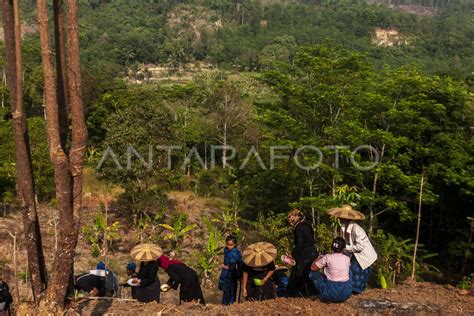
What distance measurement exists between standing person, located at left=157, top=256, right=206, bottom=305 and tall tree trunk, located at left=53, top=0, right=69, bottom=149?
2.06 m

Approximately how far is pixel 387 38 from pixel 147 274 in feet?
392

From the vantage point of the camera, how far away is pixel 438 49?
332 ft

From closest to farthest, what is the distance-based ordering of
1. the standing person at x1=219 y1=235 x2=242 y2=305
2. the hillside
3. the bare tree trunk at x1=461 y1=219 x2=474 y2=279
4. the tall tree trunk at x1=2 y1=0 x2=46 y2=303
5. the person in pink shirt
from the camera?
the tall tree trunk at x1=2 y1=0 x2=46 y2=303 < the hillside < the person in pink shirt < the standing person at x1=219 y1=235 x2=242 y2=305 < the bare tree trunk at x1=461 y1=219 x2=474 y2=279

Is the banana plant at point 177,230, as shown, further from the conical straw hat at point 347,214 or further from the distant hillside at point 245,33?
the distant hillside at point 245,33

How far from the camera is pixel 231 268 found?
6348 mm

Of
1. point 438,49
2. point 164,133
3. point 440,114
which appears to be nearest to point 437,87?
point 440,114

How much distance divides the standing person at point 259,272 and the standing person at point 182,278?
27.2 inches

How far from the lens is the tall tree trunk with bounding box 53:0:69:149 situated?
16.6ft

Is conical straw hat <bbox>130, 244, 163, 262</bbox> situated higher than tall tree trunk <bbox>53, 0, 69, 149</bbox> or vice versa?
tall tree trunk <bbox>53, 0, 69, 149</bbox>

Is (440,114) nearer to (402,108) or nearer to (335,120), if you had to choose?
(402,108)

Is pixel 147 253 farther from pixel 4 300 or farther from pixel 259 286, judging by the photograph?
pixel 4 300

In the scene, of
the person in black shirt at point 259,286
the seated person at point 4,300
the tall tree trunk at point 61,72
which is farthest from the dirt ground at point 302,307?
the tall tree trunk at point 61,72

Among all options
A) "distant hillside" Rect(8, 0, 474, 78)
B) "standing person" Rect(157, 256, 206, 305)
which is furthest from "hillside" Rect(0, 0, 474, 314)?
"distant hillside" Rect(8, 0, 474, 78)

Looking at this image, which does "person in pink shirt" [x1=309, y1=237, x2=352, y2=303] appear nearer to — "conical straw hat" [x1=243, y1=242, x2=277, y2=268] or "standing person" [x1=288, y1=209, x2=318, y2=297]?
"standing person" [x1=288, y1=209, x2=318, y2=297]
